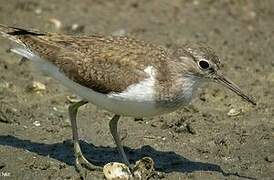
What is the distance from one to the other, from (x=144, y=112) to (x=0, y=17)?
724 centimetres

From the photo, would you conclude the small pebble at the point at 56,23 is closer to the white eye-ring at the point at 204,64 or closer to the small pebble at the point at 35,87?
the small pebble at the point at 35,87

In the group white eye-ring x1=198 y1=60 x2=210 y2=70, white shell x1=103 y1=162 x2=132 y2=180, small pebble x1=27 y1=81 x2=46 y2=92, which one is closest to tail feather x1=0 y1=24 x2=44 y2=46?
small pebble x1=27 y1=81 x2=46 y2=92

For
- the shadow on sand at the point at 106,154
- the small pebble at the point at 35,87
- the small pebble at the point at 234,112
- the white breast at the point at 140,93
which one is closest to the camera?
the white breast at the point at 140,93

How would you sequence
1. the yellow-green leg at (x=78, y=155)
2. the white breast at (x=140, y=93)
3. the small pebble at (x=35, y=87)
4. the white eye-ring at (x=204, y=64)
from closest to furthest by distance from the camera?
the white breast at (x=140, y=93) → the white eye-ring at (x=204, y=64) → the yellow-green leg at (x=78, y=155) → the small pebble at (x=35, y=87)

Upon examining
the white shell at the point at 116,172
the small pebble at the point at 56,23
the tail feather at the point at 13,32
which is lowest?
the small pebble at the point at 56,23

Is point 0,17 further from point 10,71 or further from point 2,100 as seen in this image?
point 2,100

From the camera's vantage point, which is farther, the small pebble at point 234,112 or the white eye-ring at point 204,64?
the small pebble at point 234,112

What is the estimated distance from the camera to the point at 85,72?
28.5 ft

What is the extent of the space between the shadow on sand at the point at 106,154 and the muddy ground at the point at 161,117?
1cm

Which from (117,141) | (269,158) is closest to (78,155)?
(117,141)

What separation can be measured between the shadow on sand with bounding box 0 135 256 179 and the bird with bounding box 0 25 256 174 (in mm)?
358

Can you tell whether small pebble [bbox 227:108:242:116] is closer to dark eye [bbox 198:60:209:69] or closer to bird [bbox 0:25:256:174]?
bird [bbox 0:25:256:174]

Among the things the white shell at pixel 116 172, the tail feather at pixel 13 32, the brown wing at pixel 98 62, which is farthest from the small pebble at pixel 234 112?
the tail feather at pixel 13 32

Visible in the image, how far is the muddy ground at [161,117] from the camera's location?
909cm
